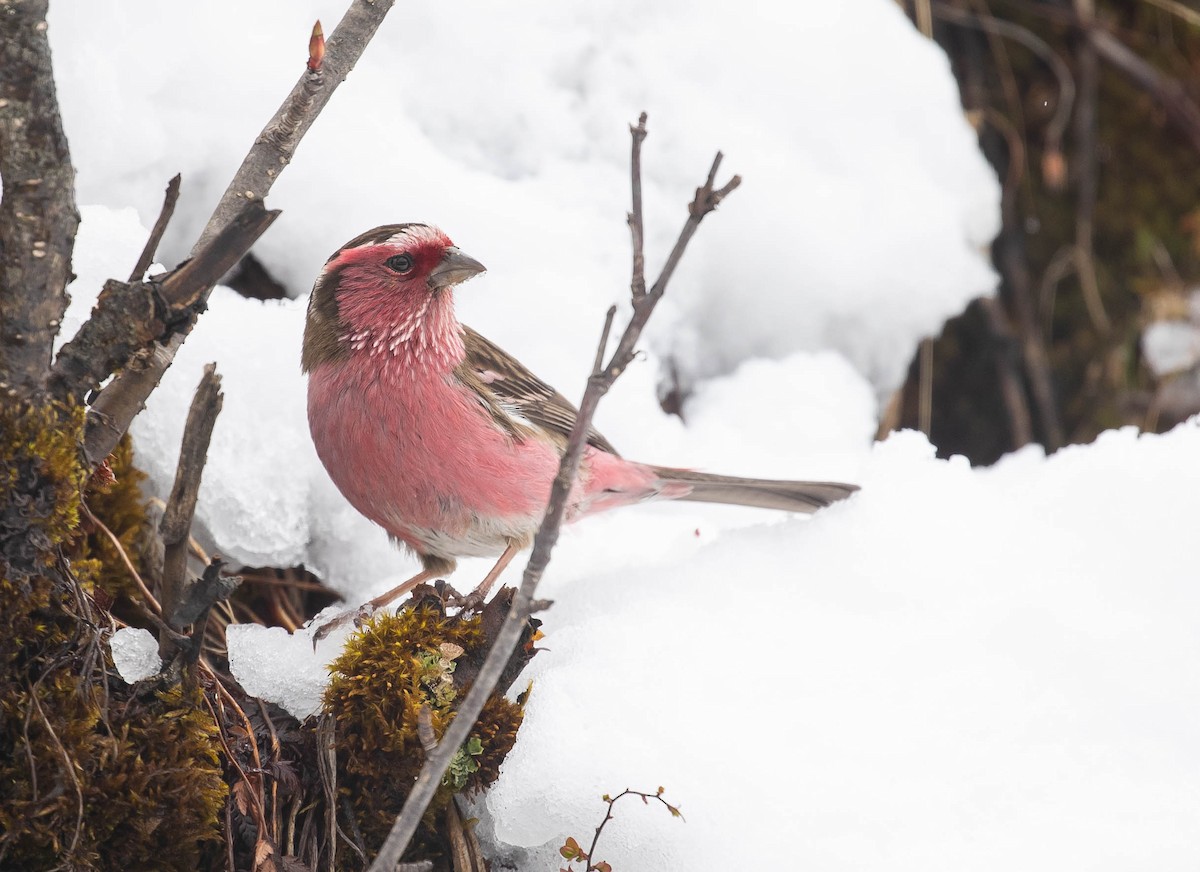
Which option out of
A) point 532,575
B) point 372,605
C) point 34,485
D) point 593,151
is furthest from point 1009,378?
point 34,485

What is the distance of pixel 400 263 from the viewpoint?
12.4 feet

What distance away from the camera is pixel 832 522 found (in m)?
4.15

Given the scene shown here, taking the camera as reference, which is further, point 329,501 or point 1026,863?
point 329,501

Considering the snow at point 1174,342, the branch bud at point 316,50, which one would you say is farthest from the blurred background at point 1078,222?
the branch bud at point 316,50

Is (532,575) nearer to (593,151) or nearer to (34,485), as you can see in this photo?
(34,485)

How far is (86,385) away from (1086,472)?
133 inches

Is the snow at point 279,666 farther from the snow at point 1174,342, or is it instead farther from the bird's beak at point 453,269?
the snow at point 1174,342

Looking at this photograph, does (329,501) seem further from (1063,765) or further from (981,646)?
(1063,765)

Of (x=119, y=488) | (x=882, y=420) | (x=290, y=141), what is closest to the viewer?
(x=290, y=141)

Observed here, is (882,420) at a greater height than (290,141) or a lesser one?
greater

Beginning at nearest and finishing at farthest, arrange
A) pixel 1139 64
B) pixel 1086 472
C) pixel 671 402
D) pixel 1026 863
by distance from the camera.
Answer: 1. pixel 1026 863
2. pixel 1086 472
3. pixel 671 402
4. pixel 1139 64

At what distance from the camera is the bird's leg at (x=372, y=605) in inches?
132

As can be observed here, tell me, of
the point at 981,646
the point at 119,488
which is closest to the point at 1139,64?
the point at 981,646

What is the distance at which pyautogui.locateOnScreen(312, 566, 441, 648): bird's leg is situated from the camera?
11.0 feet
